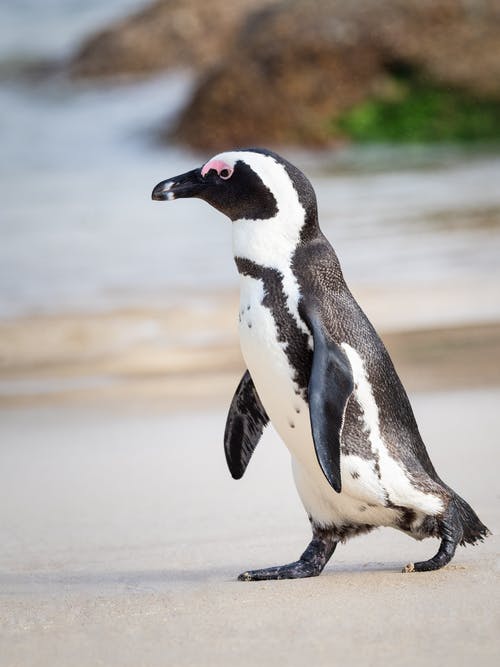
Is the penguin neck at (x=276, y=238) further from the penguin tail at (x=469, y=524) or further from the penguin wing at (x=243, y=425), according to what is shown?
the penguin tail at (x=469, y=524)

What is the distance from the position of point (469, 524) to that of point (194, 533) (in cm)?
77

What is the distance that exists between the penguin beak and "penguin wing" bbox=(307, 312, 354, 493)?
551 millimetres

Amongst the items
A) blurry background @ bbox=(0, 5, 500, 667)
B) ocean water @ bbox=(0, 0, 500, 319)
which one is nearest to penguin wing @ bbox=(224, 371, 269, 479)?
blurry background @ bbox=(0, 5, 500, 667)

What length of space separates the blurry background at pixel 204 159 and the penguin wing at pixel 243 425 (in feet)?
6.02

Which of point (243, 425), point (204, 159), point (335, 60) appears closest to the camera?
point (243, 425)

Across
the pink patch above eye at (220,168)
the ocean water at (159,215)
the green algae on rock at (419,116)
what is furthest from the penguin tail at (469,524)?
the green algae on rock at (419,116)

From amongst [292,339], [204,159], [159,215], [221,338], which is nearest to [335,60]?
[204,159]

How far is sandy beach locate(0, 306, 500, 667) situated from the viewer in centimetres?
242

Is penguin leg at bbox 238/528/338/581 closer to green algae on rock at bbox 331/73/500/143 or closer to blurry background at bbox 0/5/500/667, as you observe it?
blurry background at bbox 0/5/500/667

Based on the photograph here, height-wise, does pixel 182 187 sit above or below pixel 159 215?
below

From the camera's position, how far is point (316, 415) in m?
2.77

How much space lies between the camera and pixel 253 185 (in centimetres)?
298

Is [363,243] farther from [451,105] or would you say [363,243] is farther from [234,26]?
[234,26]

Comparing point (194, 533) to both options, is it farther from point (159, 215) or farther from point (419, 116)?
point (419, 116)
